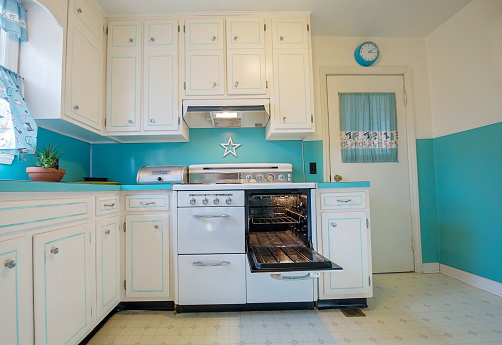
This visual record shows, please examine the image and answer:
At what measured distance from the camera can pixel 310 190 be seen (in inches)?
70.3

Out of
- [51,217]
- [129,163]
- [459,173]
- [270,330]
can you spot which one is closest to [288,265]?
[270,330]

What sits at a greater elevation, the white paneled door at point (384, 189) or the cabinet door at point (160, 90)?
the cabinet door at point (160, 90)

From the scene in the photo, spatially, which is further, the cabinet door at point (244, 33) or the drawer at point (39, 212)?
the cabinet door at point (244, 33)

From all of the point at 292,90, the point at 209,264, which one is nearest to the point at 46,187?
the point at 209,264

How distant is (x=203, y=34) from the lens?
2.18 meters

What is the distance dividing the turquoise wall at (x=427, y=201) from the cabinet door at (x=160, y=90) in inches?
106

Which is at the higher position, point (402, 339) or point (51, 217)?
point (51, 217)

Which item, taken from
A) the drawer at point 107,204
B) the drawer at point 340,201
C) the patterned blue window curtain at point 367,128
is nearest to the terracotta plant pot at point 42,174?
the drawer at point 107,204

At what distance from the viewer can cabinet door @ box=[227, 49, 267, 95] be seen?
2.17 m

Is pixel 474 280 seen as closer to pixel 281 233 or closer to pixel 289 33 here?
pixel 281 233

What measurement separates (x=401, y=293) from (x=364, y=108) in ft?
6.20

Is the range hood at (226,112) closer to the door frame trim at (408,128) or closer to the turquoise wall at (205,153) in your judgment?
the turquoise wall at (205,153)

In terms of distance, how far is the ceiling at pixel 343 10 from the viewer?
2.08 meters

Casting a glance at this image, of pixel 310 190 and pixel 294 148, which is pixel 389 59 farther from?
pixel 310 190
